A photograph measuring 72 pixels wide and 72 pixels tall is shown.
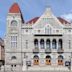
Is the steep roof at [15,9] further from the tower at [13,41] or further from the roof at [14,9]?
the tower at [13,41]

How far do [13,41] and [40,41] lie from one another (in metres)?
6.66

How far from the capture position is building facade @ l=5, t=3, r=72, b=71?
85000 mm

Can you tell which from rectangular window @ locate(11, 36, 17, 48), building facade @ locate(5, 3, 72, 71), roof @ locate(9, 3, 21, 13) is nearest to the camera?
building facade @ locate(5, 3, 72, 71)

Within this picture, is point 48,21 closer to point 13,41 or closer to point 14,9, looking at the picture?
point 14,9

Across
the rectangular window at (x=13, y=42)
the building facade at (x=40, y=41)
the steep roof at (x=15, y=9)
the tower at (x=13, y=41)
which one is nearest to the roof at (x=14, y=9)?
the steep roof at (x=15, y=9)

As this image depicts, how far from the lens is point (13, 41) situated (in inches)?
3356

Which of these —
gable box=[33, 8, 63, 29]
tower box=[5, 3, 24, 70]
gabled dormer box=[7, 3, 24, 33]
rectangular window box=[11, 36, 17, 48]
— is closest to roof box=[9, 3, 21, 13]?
gabled dormer box=[7, 3, 24, 33]

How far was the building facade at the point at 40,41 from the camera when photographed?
8500 cm

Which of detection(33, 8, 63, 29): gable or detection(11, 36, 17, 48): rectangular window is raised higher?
detection(33, 8, 63, 29): gable

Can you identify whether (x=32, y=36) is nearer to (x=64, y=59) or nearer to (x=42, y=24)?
(x=42, y=24)

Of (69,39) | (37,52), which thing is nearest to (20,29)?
(37,52)

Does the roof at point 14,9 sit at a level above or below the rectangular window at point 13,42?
above

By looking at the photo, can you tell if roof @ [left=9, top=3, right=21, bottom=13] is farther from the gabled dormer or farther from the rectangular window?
the rectangular window

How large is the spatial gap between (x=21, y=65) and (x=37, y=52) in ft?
17.2
